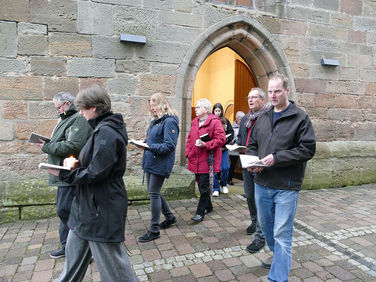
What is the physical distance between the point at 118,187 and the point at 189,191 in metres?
3.06

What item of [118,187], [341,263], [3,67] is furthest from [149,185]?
[3,67]

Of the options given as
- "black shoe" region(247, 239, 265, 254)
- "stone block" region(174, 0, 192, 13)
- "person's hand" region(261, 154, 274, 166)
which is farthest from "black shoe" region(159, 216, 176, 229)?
"stone block" region(174, 0, 192, 13)

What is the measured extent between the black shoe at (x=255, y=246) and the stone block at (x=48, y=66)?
354 cm

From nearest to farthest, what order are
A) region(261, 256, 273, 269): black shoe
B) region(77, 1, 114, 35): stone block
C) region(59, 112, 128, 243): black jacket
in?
region(59, 112, 128, 243): black jacket < region(261, 256, 273, 269): black shoe < region(77, 1, 114, 35): stone block

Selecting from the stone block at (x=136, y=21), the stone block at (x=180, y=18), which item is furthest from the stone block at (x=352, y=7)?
the stone block at (x=136, y=21)

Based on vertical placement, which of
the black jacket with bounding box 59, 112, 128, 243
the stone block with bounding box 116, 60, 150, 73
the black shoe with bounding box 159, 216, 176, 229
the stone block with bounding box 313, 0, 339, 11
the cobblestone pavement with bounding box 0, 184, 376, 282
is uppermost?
the stone block with bounding box 313, 0, 339, 11

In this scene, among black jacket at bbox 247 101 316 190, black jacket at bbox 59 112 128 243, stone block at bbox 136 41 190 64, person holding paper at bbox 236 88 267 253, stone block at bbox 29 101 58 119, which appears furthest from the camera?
stone block at bbox 136 41 190 64

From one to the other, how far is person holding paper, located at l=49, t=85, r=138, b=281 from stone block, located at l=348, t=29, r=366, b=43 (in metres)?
5.96

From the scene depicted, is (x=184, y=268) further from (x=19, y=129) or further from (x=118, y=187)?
(x=19, y=129)

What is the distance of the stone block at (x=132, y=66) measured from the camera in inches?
177

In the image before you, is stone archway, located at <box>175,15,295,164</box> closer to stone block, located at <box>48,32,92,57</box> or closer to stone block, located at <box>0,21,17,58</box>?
stone block, located at <box>48,32,92,57</box>

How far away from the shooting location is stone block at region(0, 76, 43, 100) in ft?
13.2

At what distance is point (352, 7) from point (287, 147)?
17.5ft

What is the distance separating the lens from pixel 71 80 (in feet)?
14.1
